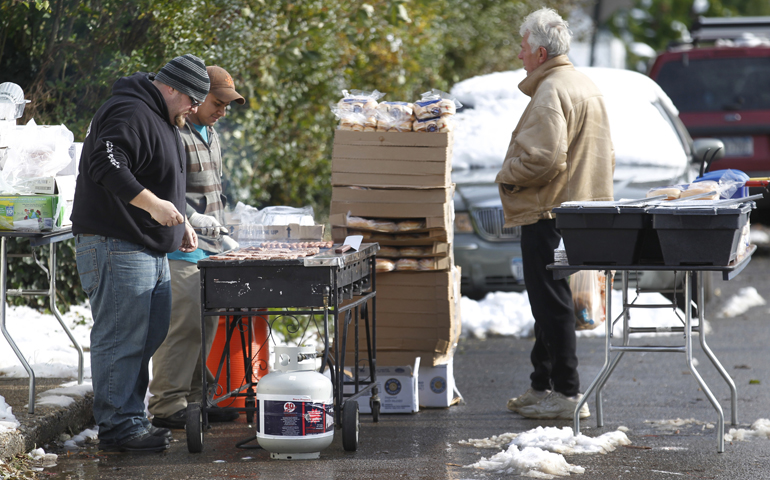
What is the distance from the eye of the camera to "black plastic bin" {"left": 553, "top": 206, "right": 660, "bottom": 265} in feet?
14.7

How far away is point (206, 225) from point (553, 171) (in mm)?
1967

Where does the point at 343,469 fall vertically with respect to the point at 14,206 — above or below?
below

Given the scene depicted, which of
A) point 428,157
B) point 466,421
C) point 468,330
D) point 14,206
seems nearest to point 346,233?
point 428,157

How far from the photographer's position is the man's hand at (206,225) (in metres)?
5.04

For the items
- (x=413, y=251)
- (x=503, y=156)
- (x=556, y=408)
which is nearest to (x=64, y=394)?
(x=413, y=251)

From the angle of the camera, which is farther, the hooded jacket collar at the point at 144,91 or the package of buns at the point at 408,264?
the package of buns at the point at 408,264

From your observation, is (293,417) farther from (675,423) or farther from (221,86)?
(675,423)

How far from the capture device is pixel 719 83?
1216 cm

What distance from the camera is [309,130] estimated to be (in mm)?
10531

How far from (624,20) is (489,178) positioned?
941 inches

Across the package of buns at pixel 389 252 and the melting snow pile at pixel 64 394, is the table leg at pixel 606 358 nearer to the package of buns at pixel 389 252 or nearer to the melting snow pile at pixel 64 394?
the package of buns at pixel 389 252

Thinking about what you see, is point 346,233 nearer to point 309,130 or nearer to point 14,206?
point 14,206

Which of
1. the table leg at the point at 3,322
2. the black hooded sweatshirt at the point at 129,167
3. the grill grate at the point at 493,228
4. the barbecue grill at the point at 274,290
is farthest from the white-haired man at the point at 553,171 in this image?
the grill grate at the point at 493,228

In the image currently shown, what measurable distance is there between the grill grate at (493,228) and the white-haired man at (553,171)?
287 cm
